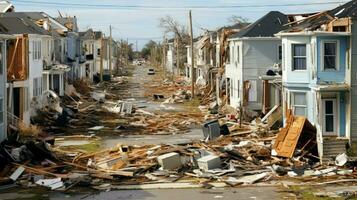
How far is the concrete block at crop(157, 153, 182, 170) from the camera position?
27969 mm

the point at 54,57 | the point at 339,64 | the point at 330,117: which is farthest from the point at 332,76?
the point at 54,57

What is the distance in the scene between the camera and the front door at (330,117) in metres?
31.0

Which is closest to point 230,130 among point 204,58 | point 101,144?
point 101,144

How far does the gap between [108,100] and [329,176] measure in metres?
48.1

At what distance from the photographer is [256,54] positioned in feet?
163

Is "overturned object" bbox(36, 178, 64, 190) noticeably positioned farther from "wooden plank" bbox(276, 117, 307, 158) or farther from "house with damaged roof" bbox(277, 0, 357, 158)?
"house with damaged roof" bbox(277, 0, 357, 158)

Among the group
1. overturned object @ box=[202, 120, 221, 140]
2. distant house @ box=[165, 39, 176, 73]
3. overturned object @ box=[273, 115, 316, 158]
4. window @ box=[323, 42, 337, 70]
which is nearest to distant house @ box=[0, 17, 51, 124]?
overturned object @ box=[202, 120, 221, 140]

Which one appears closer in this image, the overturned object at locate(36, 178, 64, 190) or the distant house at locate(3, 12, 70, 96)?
the overturned object at locate(36, 178, 64, 190)

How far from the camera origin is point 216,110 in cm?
5581

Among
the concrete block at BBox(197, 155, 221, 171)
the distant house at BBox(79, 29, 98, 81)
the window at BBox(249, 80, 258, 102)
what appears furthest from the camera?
the distant house at BBox(79, 29, 98, 81)

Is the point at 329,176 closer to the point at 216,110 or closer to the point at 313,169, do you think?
the point at 313,169

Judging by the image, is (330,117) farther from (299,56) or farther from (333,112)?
(299,56)

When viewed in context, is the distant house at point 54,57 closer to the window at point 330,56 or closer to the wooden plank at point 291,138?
the wooden plank at point 291,138

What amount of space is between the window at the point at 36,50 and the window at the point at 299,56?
72.3ft
